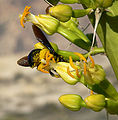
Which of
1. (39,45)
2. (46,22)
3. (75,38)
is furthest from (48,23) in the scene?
(39,45)

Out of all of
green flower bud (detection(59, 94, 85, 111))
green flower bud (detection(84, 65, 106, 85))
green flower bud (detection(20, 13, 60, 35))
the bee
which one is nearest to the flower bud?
the bee

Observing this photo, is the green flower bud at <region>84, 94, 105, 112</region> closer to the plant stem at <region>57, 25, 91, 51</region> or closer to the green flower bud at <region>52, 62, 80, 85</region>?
the green flower bud at <region>52, 62, 80, 85</region>

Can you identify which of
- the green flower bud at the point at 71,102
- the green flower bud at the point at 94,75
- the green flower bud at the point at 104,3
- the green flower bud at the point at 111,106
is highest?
the green flower bud at the point at 104,3

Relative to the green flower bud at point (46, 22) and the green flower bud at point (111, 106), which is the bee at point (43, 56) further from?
the green flower bud at point (111, 106)

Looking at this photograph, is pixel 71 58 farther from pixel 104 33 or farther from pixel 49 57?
pixel 104 33

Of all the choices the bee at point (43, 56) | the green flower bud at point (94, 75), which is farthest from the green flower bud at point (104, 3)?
the bee at point (43, 56)

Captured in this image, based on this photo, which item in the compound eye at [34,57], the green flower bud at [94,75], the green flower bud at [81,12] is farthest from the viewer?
the compound eye at [34,57]
